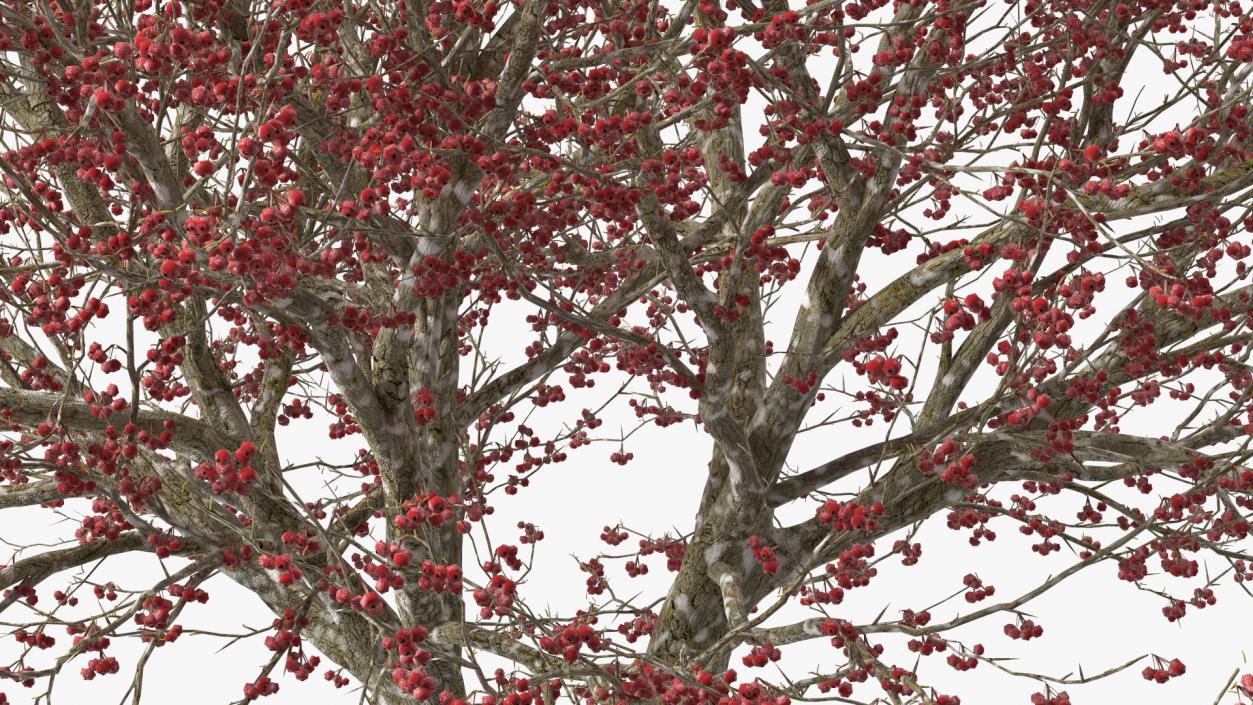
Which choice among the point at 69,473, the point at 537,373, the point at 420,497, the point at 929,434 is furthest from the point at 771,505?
the point at 69,473

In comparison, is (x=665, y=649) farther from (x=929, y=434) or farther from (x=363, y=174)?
(x=363, y=174)

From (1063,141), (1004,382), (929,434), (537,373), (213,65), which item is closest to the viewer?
(213,65)

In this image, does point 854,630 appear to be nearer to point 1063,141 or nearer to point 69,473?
point 1063,141

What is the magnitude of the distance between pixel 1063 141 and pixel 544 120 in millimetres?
2449

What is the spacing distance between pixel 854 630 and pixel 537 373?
2887mm

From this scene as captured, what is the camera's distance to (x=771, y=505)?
7.00 m

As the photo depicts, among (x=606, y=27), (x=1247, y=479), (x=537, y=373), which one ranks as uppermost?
(x=606, y=27)

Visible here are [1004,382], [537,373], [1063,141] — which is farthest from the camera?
[537,373]

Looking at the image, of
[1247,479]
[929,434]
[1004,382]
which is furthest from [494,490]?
[1247,479]

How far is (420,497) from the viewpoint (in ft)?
17.9

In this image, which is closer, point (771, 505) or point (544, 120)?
point (544, 120)

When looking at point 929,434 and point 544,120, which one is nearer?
point 544,120

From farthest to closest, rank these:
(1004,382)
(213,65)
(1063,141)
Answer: (1063,141) → (1004,382) → (213,65)

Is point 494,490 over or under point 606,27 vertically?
under
